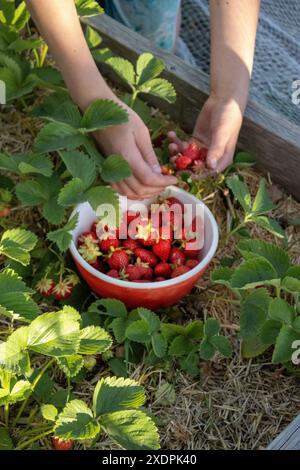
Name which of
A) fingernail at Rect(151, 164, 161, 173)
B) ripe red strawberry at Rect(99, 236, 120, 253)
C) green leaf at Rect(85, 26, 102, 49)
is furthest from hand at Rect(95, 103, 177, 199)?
green leaf at Rect(85, 26, 102, 49)

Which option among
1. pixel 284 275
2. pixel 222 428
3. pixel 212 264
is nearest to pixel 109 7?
pixel 212 264

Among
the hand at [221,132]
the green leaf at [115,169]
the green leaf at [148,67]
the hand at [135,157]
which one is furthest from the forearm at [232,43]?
the green leaf at [115,169]

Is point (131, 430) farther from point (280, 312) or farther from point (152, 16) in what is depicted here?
point (152, 16)

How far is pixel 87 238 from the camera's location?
1.38 metres

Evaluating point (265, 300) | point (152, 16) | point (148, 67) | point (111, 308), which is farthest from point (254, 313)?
point (152, 16)

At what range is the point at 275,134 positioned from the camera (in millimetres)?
1622

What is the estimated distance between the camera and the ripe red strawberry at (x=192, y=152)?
157 centimetres

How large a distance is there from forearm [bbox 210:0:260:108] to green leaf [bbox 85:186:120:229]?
0.42 meters

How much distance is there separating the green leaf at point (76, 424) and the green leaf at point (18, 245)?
11.0 inches

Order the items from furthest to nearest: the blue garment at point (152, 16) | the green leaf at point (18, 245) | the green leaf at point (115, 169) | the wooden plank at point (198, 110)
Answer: the blue garment at point (152, 16) < the wooden plank at point (198, 110) < the green leaf at point (115, 169) < the green leaf at point (18, 245)

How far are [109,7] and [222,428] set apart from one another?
4.37 ft

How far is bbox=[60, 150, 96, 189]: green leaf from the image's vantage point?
1.35 m

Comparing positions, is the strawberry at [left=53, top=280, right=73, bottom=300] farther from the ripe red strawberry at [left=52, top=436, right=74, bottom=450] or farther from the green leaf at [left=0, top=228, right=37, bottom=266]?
the ripe red strawberry at [left=52, top=436, right=74, bottom=450]

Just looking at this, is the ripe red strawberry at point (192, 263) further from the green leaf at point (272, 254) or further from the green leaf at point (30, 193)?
the green leaf at point (30, 193)
